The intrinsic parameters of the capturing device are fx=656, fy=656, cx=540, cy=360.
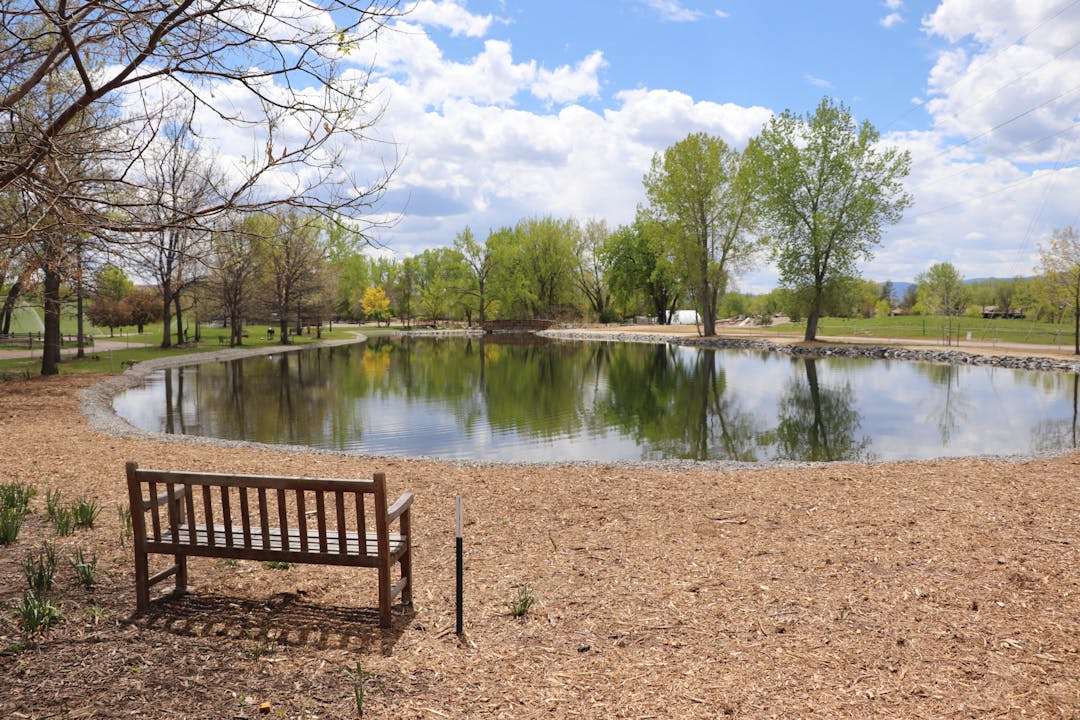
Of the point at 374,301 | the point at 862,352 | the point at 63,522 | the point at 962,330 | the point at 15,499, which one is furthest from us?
the point at 374,301

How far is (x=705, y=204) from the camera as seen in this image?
5334cm

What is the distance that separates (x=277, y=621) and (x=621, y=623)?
7.94 feet

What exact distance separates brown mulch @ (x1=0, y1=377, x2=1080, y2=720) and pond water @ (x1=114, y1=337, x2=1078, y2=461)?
639 cm

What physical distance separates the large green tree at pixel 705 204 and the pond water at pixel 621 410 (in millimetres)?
21772

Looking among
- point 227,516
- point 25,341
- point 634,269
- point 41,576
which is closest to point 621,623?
point 227,516

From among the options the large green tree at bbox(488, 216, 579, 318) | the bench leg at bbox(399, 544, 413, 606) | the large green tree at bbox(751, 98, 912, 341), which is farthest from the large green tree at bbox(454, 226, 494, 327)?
the bench leg at bbox(399, 544, 413, 606)

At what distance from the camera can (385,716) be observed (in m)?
3.50

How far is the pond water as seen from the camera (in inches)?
572

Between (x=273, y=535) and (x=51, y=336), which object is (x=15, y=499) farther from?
(x=51, y=336)

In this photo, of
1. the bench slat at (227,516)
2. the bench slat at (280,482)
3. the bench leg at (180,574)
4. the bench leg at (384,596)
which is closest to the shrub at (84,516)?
the bench leg at (180,574)

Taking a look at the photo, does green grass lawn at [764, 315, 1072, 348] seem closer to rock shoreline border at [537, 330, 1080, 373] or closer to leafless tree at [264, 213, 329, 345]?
rock shoreline border at [537, 330, 1080, 373]

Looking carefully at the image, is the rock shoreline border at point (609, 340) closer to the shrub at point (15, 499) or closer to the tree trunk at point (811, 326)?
the tree trunk at point (811, 326)

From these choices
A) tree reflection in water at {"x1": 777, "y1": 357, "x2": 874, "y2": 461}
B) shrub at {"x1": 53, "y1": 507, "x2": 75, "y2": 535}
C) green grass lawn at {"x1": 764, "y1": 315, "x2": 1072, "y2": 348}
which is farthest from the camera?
green grass lawn at {"x1": 764, "y1": 315, "x2": 1072, "y2": 348}

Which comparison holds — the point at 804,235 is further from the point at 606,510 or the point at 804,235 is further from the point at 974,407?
the point at 606,510
